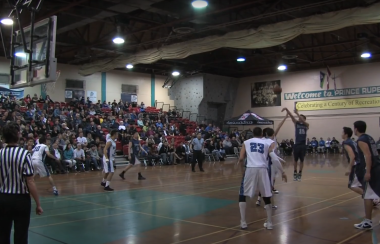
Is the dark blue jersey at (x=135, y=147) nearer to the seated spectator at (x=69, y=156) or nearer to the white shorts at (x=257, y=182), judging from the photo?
the seated spectator at (x=69, y=156)

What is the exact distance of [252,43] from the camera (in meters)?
16.4

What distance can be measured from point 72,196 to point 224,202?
13.6 ft

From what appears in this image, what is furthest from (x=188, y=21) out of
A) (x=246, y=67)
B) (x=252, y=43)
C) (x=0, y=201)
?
(x=246, y=67)

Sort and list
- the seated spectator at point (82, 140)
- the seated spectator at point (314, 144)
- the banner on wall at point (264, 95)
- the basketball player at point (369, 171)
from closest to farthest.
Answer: the basketball player at point (369, 171)
the seated spectator at point (82, 140)
the seated spectator at point (314, 144)
the banner on wall at point (264, 95)

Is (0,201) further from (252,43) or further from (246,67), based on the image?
(246,67)

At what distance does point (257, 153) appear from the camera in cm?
601

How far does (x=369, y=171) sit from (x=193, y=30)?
13.3 metres

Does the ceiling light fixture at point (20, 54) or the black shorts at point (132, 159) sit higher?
the ceiling light fixture at point (20, 54)

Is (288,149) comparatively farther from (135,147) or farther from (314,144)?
(135,147)

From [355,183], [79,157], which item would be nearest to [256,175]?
[355,183]

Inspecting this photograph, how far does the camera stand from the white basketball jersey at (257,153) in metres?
5.98

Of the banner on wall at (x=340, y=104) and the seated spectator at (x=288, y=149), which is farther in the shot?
the seated spectator at (x=288, y=149)

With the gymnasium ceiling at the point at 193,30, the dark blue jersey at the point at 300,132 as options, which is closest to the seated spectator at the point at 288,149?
the gymnasium ceiling at the point at 193,30

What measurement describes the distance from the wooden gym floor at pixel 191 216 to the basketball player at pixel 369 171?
361 millimetres
